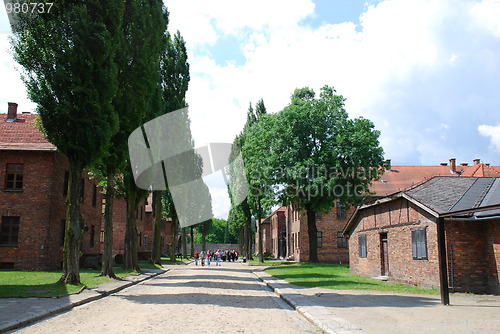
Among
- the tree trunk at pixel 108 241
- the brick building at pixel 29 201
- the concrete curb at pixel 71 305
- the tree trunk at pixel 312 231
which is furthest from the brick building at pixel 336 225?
the concrete curb at pixel 71 305

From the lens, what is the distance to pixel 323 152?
32719mm

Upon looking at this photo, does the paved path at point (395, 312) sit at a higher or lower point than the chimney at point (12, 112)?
lower

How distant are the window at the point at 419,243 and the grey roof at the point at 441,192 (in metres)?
1.22

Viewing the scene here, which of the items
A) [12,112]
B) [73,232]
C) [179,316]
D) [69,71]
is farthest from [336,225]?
[179,316]

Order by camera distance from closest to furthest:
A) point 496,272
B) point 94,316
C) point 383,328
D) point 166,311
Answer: point 383,328
point 94,316
point 166,311
point 496,272

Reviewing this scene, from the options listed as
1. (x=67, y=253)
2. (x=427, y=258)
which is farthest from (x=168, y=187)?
(x=427, y=258)

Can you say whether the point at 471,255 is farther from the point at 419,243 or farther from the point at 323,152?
the point at 323,152

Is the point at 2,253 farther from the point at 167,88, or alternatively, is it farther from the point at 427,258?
the point at 427,258

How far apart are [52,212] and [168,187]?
9.74m

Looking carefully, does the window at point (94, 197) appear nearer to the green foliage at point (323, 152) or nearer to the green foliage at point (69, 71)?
the green foliage at point (323, 152)

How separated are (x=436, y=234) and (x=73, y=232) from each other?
44.5 feet

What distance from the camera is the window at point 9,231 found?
2557 centimetres

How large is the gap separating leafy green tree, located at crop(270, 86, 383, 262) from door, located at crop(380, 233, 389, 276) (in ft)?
34.2

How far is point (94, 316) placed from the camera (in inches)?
390
